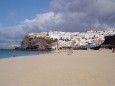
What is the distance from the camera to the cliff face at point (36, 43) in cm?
12998

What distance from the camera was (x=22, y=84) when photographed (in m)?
9.16

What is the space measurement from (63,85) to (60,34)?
510 ft

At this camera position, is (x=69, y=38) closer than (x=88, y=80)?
No

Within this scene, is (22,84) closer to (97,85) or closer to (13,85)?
(13,85)

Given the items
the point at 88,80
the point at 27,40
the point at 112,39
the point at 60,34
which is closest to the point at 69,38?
the point at 60,34

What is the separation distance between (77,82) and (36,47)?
125 metres

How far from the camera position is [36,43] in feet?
449

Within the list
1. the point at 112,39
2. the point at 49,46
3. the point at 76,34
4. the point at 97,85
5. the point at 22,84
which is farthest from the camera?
the point at 76,34

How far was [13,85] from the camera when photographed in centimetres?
906

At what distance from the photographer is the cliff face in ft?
426

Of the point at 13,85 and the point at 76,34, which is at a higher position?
the point at 76,34

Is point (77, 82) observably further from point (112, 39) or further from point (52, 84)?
point (112, 39)

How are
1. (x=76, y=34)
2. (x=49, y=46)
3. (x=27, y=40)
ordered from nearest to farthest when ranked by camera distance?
(x=49, y=46), (x=27, y=40), (x=76, y=34)

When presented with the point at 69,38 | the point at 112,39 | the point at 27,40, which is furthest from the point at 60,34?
the point at 112,39
